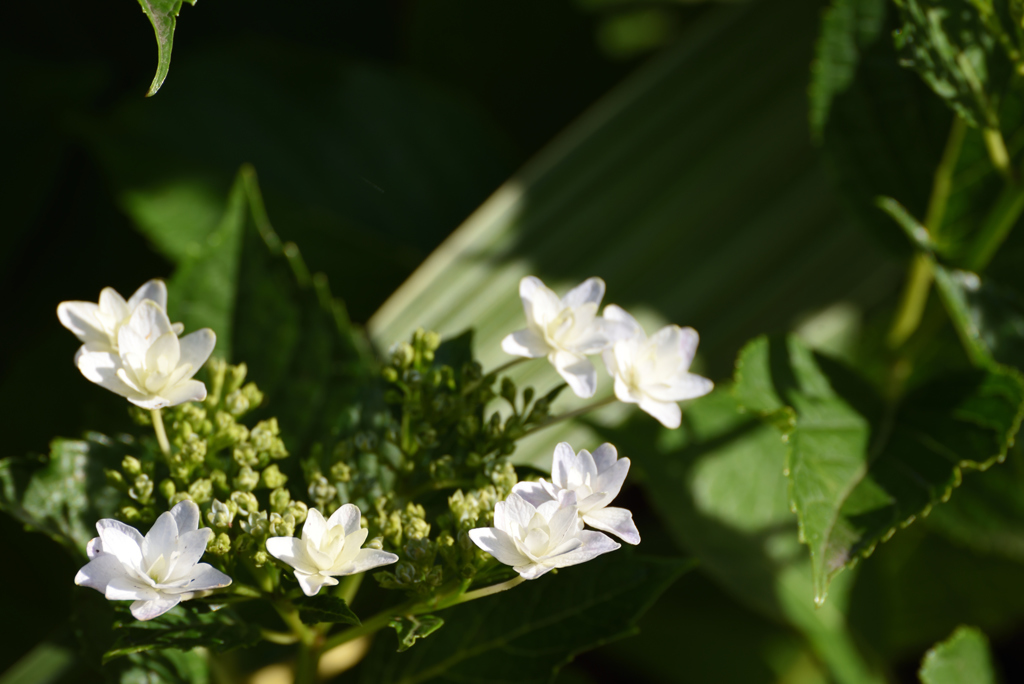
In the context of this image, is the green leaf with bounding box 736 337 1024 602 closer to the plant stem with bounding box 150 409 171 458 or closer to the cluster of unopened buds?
the cluster of unopened buds

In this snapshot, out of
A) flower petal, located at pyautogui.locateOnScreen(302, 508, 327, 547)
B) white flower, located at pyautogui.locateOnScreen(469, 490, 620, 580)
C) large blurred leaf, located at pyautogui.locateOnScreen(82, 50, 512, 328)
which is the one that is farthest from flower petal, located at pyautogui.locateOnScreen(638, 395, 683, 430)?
large blurred leaf, located at pyautogui.locateOnScreen(82, 50, 512, 328)

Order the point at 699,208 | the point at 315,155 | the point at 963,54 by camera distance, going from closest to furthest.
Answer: the point at 963,54, the point at 699,208, the point at 315,155

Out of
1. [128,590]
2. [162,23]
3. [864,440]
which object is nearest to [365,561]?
[128,590]

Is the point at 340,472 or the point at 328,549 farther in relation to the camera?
the point at 340,472

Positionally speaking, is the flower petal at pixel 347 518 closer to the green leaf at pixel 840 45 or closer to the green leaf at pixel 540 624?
the green leaf at pixel 540 624

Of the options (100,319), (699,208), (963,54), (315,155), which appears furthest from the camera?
(315,155)

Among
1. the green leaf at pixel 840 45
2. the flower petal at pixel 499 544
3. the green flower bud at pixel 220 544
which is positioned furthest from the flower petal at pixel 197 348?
the green leaf at pixel 840 45

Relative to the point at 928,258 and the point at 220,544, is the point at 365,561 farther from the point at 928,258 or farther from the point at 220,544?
the point at 928,258

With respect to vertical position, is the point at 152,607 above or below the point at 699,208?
above

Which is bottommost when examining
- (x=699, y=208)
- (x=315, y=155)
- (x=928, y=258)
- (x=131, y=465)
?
(x=928, y=258)
